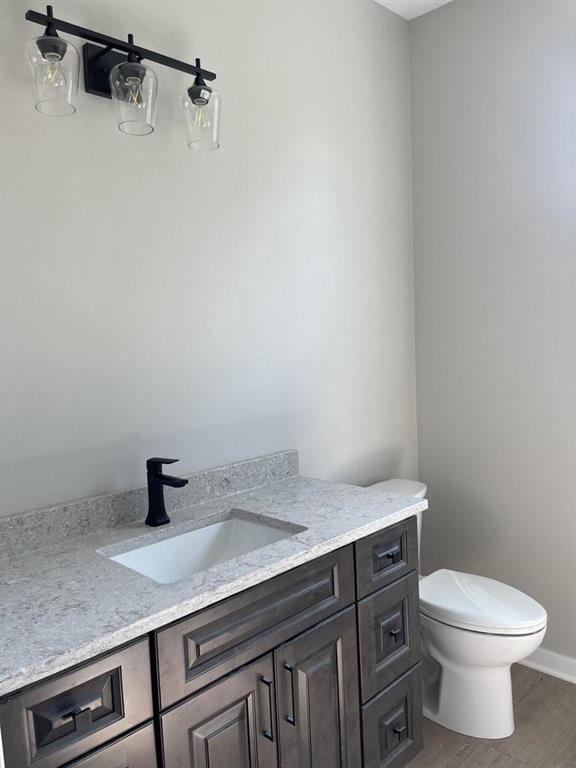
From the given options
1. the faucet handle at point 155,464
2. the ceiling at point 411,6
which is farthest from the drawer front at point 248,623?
the ceiling at point 411,6

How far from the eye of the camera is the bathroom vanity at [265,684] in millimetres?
1037

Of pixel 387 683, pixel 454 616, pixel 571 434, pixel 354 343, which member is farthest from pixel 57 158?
pixel 571 434

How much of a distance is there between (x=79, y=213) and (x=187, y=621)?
1080mm

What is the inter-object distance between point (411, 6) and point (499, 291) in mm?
1266

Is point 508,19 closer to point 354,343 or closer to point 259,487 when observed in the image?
point 354,343

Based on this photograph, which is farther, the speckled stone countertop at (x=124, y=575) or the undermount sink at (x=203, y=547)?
the undermount sink at (x=203, y=547)

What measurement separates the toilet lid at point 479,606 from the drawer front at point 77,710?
1.18m

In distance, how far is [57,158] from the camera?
1565mm

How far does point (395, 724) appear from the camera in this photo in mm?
1755

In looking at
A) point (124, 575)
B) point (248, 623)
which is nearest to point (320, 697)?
point (248, 623)

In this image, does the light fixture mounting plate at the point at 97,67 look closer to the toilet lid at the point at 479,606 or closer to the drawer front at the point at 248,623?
the drawer front at the point at 248,623

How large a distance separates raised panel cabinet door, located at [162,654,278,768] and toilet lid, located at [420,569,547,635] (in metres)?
0.85

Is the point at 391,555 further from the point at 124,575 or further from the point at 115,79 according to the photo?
the point at 115,79

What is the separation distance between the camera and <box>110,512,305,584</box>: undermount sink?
1537 mm
